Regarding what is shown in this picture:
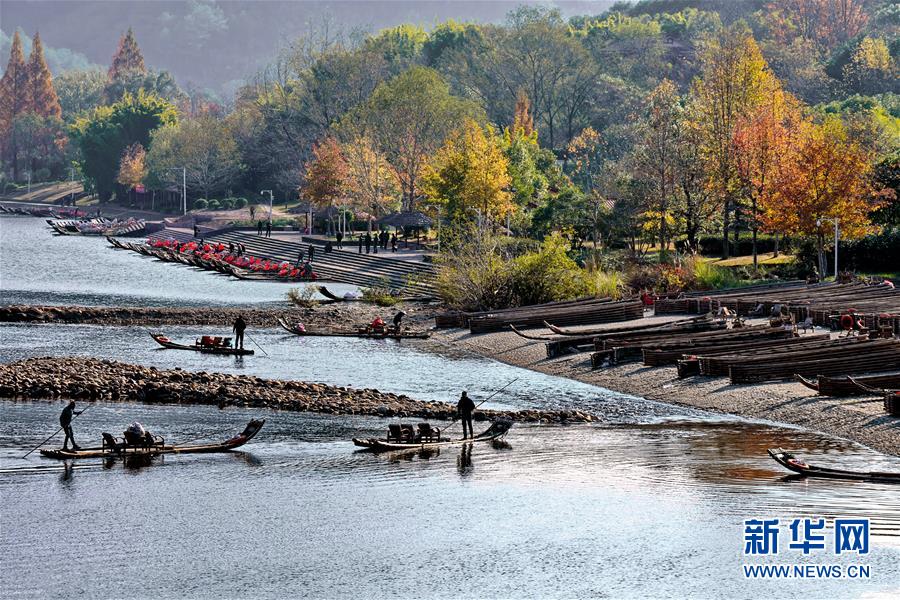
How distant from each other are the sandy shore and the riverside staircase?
77.1 feet

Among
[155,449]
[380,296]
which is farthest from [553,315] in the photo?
[155,449]

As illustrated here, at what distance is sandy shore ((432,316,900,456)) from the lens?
43312 mm

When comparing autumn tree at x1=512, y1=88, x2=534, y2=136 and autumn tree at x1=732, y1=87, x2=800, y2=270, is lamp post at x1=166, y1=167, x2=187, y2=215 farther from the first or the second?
autumn tree at x1=732, y1=87, x2=800, y2=270

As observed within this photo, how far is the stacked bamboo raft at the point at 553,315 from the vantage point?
69688mm

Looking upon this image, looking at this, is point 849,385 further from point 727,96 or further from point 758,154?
point 727,96

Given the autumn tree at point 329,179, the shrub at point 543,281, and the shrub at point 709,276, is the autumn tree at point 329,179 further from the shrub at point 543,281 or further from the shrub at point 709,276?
the shrub at point 709,276

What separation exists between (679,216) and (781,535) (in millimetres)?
60060

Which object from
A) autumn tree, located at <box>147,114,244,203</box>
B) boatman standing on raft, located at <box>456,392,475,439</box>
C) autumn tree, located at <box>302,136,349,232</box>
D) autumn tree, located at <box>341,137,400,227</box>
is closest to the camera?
boatman standing on raft, located at <box>456,392,475,439</box>

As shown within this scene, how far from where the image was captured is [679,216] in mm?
91188

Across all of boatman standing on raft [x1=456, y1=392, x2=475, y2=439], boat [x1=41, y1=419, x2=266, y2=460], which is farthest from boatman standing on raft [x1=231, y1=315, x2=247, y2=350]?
boatman standing on raft [x1=456, y1=392, x2=475, y2=439]

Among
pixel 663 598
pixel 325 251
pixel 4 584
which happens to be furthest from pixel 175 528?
pixel 325 251

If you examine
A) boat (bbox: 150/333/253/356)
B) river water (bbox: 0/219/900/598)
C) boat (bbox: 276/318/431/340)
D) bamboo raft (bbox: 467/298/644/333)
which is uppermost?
bamboo raft (bbox: 467/298/644/333)

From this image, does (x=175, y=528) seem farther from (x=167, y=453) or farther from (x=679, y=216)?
(x=679, y=216)

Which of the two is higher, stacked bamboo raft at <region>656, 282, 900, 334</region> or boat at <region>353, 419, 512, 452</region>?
stacked bamboo raft at <region>656, 282, 900, 334</region>
